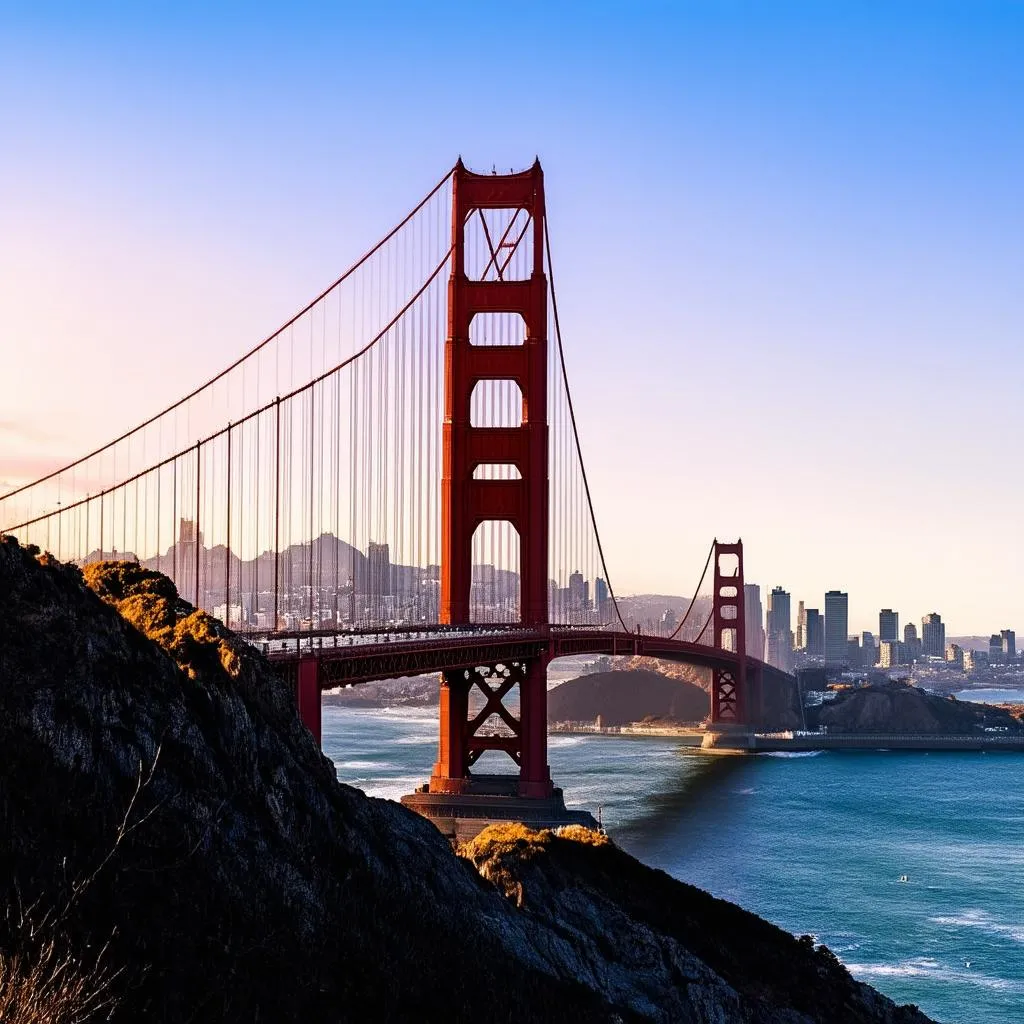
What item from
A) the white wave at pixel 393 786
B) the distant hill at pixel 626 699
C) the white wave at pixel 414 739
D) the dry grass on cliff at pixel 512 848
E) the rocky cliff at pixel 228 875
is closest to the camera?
the rocky cliff at pixel 228 875

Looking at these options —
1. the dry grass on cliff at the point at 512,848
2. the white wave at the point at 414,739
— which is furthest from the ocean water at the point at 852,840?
the dry grass on cliff at the point at 512,848

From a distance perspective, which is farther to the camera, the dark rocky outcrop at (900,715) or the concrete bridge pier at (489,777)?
the dark rocky outcrop at (900,715)

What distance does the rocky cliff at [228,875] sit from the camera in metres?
12.7

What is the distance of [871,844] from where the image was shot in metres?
52.7

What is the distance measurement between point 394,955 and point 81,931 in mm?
4916

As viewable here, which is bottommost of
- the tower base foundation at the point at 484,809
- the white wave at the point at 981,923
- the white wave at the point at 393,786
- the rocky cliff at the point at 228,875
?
the white wave at the point at 981,923

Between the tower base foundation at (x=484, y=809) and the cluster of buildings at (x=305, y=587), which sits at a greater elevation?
the cluster of buildings at (x=305, y=587)

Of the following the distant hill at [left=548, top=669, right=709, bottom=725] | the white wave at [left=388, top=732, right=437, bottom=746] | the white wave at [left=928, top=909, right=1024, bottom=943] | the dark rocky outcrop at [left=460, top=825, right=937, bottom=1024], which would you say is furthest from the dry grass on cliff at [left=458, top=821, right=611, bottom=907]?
the distant hill at [left=548, top=669, right=709, bottom=725]

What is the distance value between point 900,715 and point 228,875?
107809mm

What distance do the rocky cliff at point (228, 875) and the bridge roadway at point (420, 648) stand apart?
23.1 ft

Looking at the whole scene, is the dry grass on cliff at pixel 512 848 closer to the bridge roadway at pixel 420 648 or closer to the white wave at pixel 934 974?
the bridge roadway at pixel 420 648

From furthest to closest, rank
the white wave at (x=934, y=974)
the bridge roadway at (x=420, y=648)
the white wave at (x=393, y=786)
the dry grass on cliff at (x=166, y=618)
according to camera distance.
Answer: the white wave at (x=393, y=786) < the white wave at (x=934, y=974) < the bridge roadway at (x=420, y=648) < the dry grass on cliff at (x=166, y=618)

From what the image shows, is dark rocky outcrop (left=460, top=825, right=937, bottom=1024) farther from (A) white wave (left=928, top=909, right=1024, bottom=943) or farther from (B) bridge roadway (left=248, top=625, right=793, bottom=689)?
(A) white wave (left=928, top=909, right=1024, bottom=943)

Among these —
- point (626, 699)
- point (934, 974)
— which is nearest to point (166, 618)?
point (934, 974)
